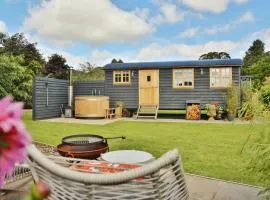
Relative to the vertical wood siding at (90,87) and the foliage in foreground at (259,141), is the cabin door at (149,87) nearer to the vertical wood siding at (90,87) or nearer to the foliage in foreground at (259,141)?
the vertical wood siding at (90,87)

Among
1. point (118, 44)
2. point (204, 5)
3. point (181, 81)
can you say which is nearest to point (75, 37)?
point (118, 44)

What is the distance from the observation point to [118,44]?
36.3 meters

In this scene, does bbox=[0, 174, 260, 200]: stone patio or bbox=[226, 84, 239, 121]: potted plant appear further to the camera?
bbox=[226, 84, 239, 121]: potted plant

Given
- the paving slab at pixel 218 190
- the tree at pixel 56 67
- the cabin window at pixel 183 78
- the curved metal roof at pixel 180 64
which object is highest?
the tree at pixel 56 67

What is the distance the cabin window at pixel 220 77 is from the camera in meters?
18.2

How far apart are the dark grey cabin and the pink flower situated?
1831 cm

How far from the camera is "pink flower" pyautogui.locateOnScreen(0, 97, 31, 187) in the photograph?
346 mm

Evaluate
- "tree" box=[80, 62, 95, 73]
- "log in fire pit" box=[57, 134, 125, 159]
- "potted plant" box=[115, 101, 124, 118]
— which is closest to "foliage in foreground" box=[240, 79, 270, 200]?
"log in fire pit" box=[57, 134, 125, 159]

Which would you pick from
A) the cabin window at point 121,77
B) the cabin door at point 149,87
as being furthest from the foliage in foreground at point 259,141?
the cabin window at point 121,77

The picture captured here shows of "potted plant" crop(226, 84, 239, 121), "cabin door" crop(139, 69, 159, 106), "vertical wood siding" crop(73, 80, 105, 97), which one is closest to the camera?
"potted plant" crop(226, 84, 239, 121)

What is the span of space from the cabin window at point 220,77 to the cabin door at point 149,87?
9.81 ft

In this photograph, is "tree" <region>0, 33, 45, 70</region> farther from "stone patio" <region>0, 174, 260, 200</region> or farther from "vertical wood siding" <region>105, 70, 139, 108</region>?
"stone patio" <region>0, 174, 260, 200</region>

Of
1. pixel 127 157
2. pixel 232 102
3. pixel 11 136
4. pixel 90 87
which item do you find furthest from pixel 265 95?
pixel 90 87

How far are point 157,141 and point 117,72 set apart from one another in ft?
34.5
